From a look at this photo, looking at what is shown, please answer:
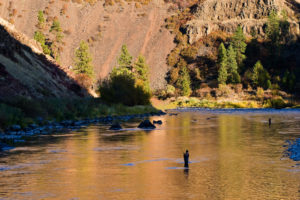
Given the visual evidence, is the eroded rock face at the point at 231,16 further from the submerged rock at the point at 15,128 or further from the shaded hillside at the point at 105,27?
the submerged rock at the point at 15,128

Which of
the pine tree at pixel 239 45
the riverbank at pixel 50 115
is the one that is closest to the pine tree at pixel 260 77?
the pine tree at pixel 239 45

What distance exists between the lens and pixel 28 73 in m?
65.6

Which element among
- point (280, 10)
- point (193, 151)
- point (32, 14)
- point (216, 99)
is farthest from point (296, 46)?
point (193, 151)

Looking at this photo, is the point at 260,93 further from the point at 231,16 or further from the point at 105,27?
the point at 105,27

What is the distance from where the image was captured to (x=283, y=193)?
1667 cm

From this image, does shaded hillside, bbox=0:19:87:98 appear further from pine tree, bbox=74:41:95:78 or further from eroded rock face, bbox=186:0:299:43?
eroded rock face, bbox=186:0:299:43

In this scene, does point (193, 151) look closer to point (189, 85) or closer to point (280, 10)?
point (189, 85)

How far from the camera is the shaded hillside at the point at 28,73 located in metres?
59.2

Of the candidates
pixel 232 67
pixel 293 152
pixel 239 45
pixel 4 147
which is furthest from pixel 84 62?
pixel 293 152

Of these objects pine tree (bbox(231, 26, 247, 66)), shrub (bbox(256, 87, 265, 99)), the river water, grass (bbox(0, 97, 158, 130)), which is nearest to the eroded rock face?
pine tree (bbox(231, 26, 247, 66))

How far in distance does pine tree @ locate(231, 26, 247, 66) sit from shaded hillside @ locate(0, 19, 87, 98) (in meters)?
52.0

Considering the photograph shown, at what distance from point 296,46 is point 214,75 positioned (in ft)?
87.6

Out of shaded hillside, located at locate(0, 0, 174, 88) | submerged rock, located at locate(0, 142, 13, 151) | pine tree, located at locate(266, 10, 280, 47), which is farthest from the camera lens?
shaded hillside, located at locate(0, 0, 174, 88)

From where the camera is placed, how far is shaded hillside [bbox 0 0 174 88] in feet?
431
